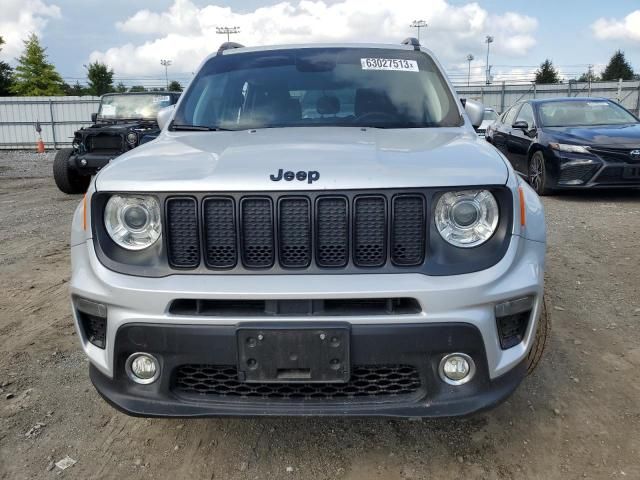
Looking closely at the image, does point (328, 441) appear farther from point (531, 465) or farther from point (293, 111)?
point (293, 111)


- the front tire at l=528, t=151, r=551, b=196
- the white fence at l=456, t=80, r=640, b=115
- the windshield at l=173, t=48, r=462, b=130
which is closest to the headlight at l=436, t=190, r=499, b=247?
the windshield at l=173, t=48, r=462, b=130

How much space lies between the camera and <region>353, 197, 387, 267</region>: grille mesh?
1.97m

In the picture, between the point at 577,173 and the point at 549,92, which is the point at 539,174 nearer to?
the point at 577,173

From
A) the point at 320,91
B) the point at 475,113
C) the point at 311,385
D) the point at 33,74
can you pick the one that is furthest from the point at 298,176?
the point at 33,74

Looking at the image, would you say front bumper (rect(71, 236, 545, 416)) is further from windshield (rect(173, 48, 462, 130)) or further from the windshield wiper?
windshield (rect(173, 48, 462, 130))

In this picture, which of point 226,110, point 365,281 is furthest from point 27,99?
point 365,281

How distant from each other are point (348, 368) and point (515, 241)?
764 mm

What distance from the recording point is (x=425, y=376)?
2.00 metres

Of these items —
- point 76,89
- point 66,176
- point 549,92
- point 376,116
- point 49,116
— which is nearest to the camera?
point 376,116

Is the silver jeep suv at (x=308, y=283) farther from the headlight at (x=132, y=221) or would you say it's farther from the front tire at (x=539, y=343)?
the front tire at (x=539, y=343)

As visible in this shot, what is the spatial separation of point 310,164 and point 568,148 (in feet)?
22.2

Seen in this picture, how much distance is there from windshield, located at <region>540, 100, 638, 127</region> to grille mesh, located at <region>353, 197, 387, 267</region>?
7.50 meters

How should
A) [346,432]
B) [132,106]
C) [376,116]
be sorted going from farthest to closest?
1. [132,106]
2. [376,116]
3. [346,432]

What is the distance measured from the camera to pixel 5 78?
48.4 m
